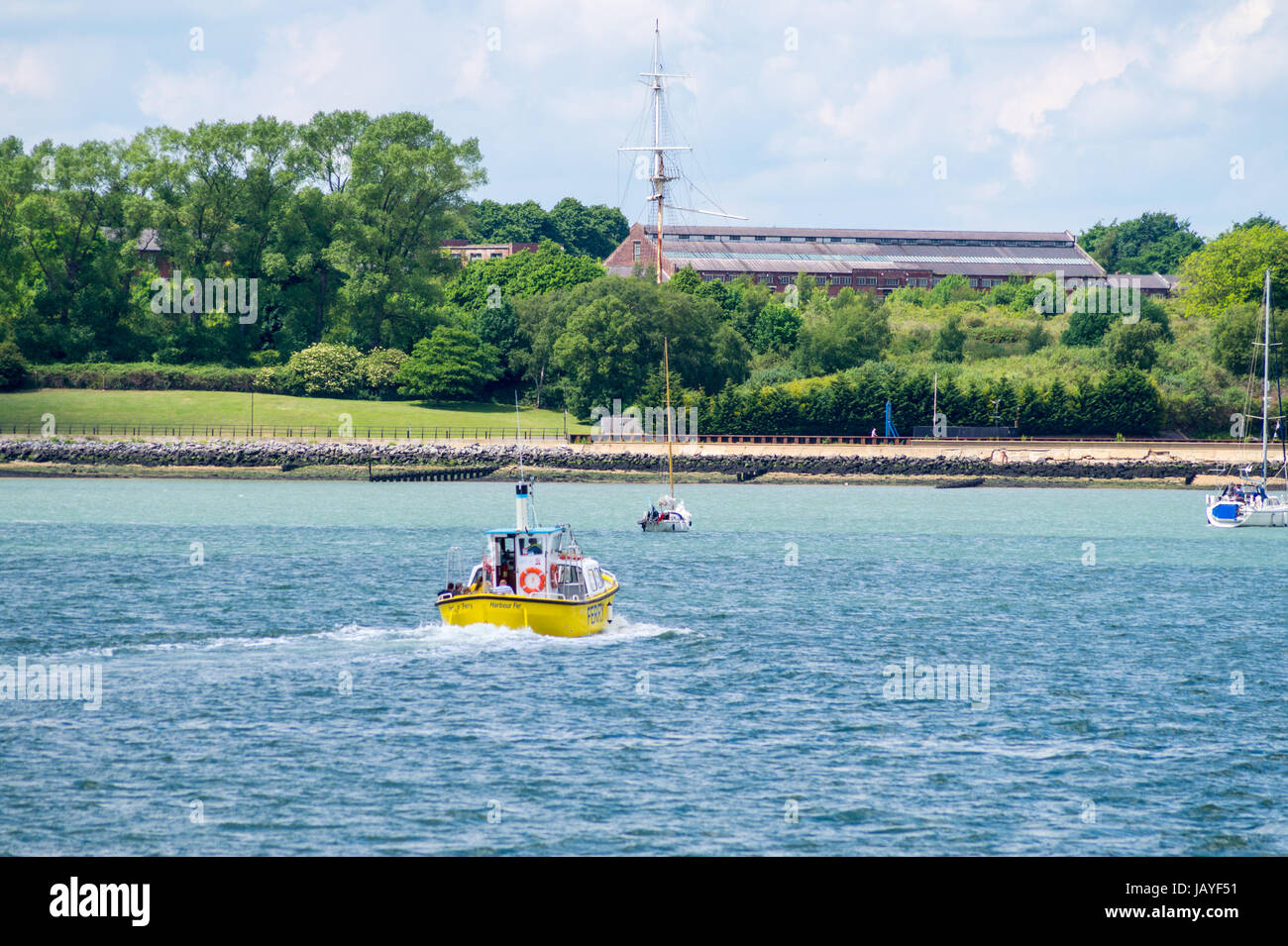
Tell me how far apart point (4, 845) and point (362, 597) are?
2649 centimetres

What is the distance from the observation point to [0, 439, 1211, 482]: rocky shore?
116 meters

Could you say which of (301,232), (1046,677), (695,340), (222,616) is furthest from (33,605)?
(301,232)

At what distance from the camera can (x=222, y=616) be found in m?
43.1

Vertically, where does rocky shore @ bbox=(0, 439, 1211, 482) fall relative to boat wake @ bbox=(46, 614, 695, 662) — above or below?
above

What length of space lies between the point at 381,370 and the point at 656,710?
111 metres

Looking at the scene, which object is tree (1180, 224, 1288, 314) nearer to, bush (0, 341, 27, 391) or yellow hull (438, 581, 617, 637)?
bush (0, 341, 27, 391)

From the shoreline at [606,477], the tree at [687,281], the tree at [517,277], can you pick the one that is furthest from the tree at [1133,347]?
the tree at [517,277]

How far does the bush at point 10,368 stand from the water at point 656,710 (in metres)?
74.5

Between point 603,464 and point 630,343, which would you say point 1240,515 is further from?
point 630,343

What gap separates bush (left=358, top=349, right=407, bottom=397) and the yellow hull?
102 metres

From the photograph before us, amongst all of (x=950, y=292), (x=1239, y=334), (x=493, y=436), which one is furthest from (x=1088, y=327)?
(x=493, y=436)

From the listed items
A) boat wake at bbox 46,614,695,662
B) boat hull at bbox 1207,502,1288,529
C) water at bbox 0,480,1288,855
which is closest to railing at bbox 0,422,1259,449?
boat hull at bbox 1207,502,1288,529
